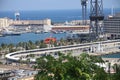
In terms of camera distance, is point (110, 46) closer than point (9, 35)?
Yes

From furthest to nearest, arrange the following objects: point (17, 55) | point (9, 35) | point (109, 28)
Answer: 1. point (9, 35)
2. point (109, 28)
3. point (17, 55)

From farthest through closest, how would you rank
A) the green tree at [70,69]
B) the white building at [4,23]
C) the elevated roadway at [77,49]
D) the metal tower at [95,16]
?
the white building at [4,23]
the metal tower at [95,16]
the elevated roadway at [77,49]
the green tree at [70,69]

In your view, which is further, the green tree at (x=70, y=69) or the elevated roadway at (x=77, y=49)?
the elevated roadway at (x=77, y=49)

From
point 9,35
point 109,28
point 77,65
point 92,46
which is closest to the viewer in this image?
point 77,65

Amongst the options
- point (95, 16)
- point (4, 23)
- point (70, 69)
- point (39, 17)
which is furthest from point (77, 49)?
point (39, 17)

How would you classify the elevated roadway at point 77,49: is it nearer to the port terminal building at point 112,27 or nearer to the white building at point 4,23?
the port terminal building at point 112,27

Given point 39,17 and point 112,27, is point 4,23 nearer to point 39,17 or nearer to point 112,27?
point 112,27

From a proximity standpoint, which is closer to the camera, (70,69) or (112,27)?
(70,69)

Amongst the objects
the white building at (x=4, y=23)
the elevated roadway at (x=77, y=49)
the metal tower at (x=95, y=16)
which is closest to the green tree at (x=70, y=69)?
the elevated roadway at (x=77, y=49)

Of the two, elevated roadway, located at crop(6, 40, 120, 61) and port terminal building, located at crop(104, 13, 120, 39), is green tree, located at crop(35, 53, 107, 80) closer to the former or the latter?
elevated roadway, located at crop(6, 40, 120, 61)

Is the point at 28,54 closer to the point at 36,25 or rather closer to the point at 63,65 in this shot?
the point at 63,65

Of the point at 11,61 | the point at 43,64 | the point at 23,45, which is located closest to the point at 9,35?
the point at 23,45
